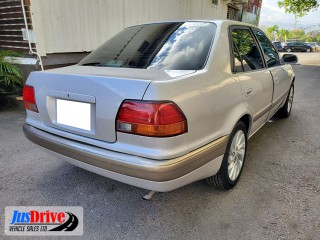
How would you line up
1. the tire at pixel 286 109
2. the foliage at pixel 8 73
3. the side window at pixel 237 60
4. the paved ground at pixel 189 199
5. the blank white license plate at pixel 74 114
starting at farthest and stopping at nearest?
the foliage at pixel 8 73 < the tire at pixel 286 109 < the side window at pixel 237 60 < the paved ground at pixel 189 199 < the blank white license plate at pixel 74 114

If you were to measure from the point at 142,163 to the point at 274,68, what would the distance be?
96.2 inches

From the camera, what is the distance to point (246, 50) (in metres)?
2.82

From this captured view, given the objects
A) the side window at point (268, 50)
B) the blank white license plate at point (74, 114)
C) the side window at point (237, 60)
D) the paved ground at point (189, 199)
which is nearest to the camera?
the blank white license plate at point (74, 114)

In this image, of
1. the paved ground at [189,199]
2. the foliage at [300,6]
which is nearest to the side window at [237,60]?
the paved ground at [189,199]

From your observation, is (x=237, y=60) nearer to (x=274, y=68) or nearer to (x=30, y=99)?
(x=274, y=68)

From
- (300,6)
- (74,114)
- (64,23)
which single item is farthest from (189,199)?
(300,6)

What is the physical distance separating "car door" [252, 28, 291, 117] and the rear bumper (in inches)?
63.2

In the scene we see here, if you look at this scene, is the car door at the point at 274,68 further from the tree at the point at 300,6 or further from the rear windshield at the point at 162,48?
the tree at the point at 300,6

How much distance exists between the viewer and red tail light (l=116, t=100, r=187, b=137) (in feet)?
5.54

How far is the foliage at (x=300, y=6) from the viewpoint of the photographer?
1903 centimetres

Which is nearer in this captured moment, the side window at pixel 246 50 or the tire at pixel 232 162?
the tire at pixel 232 162

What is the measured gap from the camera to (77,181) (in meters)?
2.72

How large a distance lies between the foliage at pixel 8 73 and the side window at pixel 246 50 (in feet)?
13.1

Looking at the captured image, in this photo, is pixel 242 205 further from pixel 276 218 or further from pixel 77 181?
pixel 77 181
